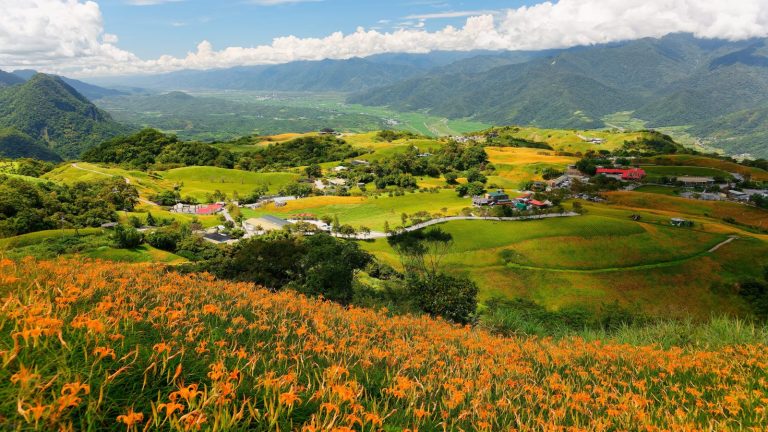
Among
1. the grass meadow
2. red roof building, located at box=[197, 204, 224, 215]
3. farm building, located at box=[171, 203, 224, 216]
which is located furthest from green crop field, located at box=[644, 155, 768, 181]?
farm building, located at box=[171, 203, 224, 216]

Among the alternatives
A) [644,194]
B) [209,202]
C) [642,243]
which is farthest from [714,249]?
[209,202]

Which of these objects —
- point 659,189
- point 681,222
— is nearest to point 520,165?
point 659,189

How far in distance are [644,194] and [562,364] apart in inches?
4224

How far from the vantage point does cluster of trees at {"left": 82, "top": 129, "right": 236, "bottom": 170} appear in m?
153

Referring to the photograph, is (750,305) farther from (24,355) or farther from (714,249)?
(24,355)

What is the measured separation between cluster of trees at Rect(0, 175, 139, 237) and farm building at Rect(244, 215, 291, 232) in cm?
2348

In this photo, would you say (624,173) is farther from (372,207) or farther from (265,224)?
(265,224)

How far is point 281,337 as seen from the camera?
6.62 metres

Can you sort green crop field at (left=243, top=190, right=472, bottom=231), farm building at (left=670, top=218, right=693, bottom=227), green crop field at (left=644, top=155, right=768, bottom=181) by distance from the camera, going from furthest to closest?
green crop field at (left=644, top=155, right=768, bottom=181) < green crop field at (left=243, top=190, right=472, bottom=231) < farm building at (left=670, top=218, right=693, bottom=227)

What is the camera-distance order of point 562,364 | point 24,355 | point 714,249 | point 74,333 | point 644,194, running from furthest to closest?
point 644,194
point 714,249
point 562,364
point 74,333
point 24,355

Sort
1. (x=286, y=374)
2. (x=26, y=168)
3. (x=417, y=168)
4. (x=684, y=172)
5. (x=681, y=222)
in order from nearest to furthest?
(x=286, y=374)
(x=681, y=222)
(x=26, y=168)
(x=684, y=172)
(x=417, y=168)

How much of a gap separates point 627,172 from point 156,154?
181221 mm

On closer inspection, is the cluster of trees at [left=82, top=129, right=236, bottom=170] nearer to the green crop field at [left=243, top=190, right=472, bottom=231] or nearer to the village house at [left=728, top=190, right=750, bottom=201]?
the green crop field at [left=243, top=190, right=472, bottom=231]

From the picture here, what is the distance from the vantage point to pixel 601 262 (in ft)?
186
